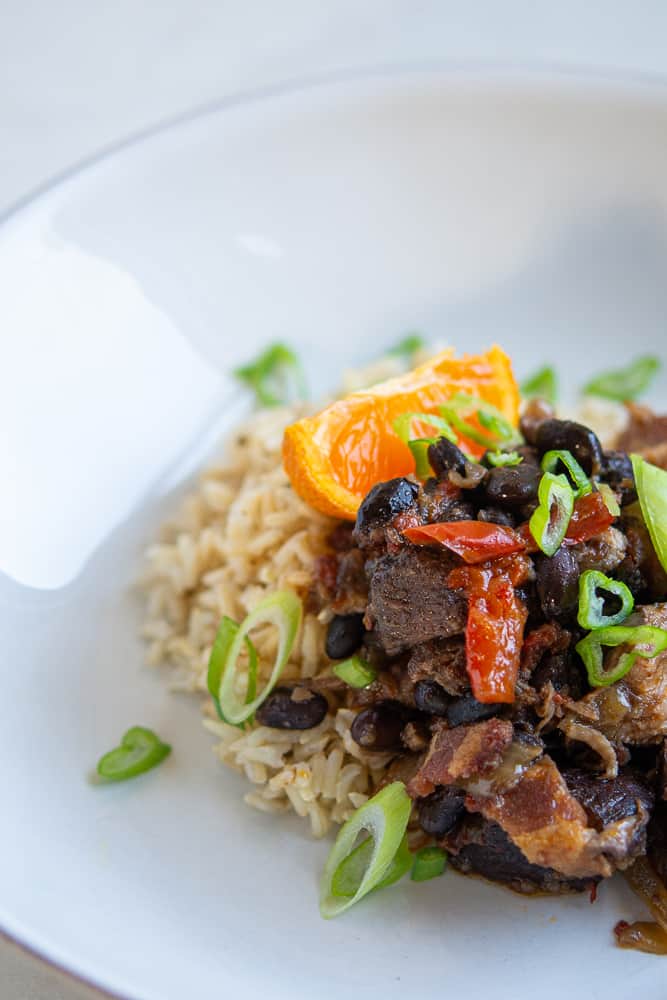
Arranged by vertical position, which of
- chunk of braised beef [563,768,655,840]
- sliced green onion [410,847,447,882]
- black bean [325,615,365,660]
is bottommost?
chunk of braised beef [563,768,655,840]

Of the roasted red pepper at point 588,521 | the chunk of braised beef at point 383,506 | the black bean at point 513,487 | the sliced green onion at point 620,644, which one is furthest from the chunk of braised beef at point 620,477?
the chunk of braised beef at point 383,506

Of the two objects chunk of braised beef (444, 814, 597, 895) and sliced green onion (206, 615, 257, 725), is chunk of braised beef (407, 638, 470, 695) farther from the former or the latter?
sliced green onion (206, 615, 257, 725)

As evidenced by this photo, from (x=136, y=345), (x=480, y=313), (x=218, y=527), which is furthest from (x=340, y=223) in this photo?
(x=218, y=527)

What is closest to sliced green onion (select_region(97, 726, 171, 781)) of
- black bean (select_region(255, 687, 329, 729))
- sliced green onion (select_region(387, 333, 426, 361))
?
black bean (select_region(255, 687, 329, 729))

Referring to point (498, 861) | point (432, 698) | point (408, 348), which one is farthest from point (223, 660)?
point (408, 348)

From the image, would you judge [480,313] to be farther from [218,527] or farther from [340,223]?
[218,527]

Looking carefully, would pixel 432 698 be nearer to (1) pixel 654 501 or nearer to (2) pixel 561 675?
(2) pixel 561 675
